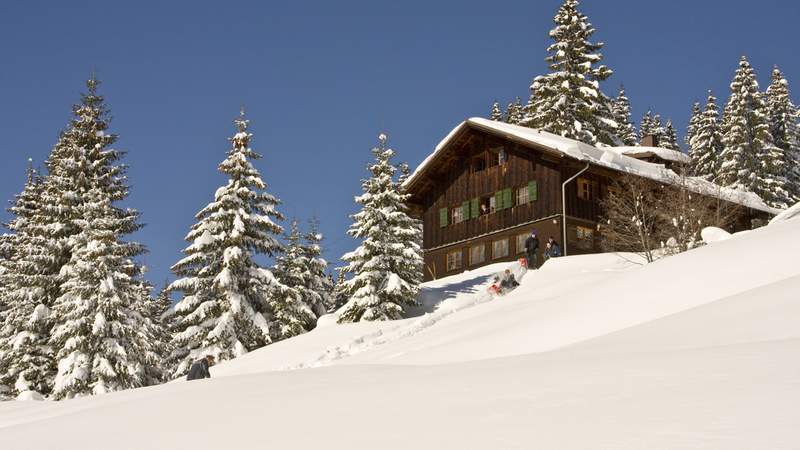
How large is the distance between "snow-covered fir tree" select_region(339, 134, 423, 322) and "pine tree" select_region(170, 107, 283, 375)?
3.25 m

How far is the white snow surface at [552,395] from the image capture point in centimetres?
685

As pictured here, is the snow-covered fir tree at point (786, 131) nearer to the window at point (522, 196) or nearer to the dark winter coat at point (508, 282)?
the window at point (522, 196)

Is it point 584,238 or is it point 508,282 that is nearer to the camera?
point 508,282

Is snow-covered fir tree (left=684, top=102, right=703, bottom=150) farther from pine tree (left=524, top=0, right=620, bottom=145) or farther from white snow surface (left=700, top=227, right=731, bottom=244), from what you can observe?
white snow surface (left=700, top=227, right=731, bottom=244)

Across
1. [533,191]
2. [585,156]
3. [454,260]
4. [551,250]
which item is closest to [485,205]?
[454,260]

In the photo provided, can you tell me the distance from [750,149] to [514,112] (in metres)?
24.3

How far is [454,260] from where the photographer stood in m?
45.0

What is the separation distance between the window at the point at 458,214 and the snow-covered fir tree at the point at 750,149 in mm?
18703

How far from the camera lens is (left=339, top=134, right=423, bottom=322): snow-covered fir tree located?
3253 cm

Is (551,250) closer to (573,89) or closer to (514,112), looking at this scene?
(573,89)

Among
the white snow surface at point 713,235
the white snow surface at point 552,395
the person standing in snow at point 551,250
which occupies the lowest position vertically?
the white snow surface at point 552,395

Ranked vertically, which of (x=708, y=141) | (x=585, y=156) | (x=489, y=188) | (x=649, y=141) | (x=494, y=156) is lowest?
(x=489, y=188)

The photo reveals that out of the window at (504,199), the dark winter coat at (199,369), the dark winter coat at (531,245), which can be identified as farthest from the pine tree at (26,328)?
the window at (504,199)

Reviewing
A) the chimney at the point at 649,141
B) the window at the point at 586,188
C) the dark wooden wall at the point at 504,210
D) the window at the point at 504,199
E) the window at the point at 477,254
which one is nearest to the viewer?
the dark wooden wall at the point at 504,210
